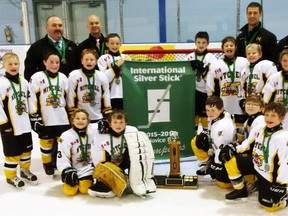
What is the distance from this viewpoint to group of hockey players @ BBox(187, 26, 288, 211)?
250 cm

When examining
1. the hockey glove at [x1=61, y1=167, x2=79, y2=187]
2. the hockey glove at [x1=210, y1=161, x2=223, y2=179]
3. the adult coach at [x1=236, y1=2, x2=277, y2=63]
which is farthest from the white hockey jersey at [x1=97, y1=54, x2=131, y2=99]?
the adult coach at [x1=236, y1=2, x2=277, y2=63]

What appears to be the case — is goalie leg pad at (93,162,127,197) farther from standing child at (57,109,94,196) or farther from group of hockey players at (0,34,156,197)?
standing child at (57,109,94,196)

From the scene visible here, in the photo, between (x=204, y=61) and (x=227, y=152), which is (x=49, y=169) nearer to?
(x=227, y=152)

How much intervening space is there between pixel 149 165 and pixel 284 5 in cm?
719

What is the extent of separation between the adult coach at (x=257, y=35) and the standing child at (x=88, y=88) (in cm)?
137

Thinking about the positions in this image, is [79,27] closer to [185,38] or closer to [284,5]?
[185,38]

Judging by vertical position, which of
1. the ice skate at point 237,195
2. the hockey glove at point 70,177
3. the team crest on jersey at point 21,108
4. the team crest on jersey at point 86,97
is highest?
the team crest on jersey at point 86,97

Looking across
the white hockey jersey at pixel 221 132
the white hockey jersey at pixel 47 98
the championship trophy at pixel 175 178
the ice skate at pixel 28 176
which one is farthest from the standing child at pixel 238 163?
the ice skate at pixel 28 176

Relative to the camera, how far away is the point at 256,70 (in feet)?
10.5

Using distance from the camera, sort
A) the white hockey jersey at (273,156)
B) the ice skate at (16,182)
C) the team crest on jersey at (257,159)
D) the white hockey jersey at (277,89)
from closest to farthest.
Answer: the white hockey jersey at (273,156), the team crest on jersey at (257,159), the white hockey jersey at (277,89), the ice skate at (16,182)

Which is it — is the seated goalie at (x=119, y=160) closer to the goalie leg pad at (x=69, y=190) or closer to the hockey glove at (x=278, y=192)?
the goalie leg pad at (x=69, y=190)

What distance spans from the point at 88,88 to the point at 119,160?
2.29ft

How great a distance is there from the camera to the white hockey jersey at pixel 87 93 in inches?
127

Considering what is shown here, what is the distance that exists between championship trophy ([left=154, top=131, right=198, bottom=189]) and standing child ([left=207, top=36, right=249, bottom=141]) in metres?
0.59
